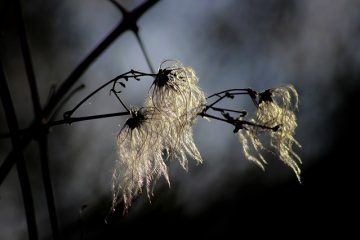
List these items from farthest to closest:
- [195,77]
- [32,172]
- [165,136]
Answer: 1. [32,172]
2. [195,77]
3. [165,136]

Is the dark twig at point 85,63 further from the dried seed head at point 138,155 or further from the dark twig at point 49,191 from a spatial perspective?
the dried seed head at point 138,155

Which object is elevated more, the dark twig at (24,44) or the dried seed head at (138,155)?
the dried seed head at (138,155)

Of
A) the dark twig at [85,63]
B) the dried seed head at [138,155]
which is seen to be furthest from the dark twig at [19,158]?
the dried seed head at [138,155]

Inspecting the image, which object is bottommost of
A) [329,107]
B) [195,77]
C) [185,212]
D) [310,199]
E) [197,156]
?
[197,156]

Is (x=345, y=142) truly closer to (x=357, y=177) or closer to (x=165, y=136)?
(x=357, y=177)

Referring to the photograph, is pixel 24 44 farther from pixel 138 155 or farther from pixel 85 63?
pixel 138 155

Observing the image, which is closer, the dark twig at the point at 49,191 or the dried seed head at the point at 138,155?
the dark twig at the point at 49,191

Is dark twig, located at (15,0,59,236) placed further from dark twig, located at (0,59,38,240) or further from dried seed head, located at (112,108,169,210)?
dried seed head, located at (112,108,169,210)

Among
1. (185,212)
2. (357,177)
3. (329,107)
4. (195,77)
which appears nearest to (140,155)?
(195,77)
